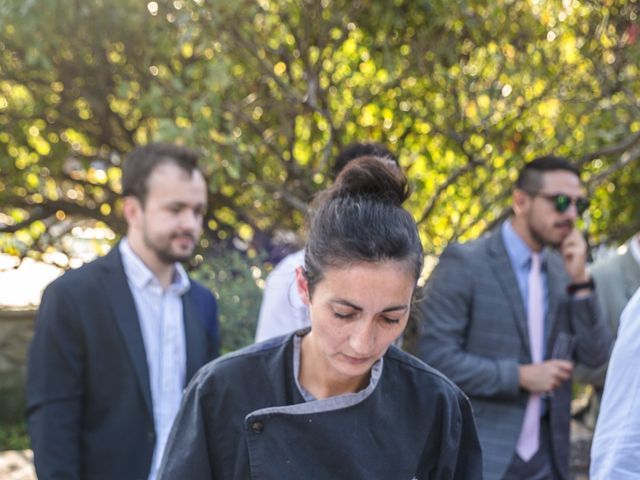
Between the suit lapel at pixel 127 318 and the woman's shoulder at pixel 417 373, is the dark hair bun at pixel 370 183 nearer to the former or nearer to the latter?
the woman's shoulder at pixel 417 373

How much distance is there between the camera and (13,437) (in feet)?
21.7

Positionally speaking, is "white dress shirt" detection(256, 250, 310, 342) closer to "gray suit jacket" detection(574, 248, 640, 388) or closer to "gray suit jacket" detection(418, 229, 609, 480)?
"gray suit jacket" detection(418, 229, 609, 480)

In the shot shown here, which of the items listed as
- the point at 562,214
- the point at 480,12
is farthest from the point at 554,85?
the point at 562,214

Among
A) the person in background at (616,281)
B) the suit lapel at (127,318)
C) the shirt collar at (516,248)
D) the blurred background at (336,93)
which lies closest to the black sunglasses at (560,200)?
the shirt collar at (516,248)

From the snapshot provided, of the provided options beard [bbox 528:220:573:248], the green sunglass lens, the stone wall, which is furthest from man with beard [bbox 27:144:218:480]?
the stone wall

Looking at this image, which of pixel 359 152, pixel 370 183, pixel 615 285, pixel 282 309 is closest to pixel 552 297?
pixel 615 285

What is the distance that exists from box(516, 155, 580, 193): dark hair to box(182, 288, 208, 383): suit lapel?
1491 mm

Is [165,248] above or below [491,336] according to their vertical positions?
above

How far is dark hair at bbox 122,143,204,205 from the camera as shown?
3.30 metres

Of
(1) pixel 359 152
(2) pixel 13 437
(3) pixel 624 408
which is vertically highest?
(1) pixel 359 152

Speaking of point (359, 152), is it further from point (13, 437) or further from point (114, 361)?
point (13, 437)

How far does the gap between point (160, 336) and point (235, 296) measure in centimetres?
119

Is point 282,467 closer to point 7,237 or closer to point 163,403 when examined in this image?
point 163,403

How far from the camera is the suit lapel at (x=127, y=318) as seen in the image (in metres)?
2.89
